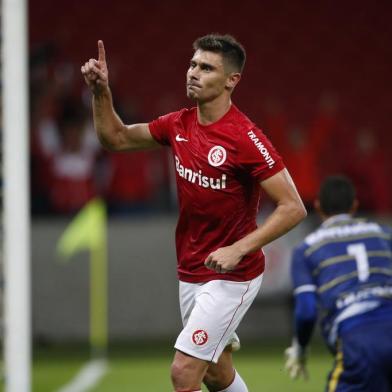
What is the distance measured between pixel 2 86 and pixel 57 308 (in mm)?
5925

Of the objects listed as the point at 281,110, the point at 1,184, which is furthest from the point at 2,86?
the point at 281,110

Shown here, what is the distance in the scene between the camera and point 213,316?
6191mm

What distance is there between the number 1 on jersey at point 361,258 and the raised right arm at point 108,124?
1289 mm

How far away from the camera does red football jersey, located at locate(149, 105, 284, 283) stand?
6.09 m

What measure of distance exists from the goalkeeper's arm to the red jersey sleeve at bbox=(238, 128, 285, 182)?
0.64 meters

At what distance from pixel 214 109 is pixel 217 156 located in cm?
27

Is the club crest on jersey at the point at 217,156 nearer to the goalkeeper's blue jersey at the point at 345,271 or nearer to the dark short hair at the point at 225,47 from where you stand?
the dark short hair at the point at 225,47

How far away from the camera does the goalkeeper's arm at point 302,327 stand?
19.8 ft

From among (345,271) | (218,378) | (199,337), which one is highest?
(345,271)

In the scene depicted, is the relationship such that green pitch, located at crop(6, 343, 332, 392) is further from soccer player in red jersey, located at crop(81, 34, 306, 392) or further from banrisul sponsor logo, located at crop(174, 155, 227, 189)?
banrisul sponsor logo, located at crop(174, 155, 227, 189)

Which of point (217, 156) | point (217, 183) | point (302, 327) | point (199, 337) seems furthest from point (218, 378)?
point (217, 156)

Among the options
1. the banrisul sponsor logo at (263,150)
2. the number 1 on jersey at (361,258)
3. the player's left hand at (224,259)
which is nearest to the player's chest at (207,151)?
the banrisul sponsor logo at (263,150)

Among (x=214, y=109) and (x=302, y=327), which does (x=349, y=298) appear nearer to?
(x=302, y=327)

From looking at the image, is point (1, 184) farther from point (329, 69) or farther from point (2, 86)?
point (329, 69)
